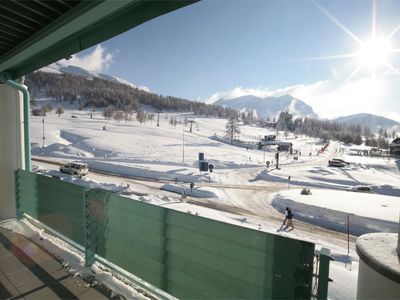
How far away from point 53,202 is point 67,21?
3088 mm

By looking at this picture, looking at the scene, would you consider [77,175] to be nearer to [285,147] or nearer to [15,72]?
[15,72]

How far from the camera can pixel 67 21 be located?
2986 millimetres

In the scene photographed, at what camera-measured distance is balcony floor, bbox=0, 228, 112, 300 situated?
319cm

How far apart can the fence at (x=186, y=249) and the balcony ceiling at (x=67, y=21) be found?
210 centimetres

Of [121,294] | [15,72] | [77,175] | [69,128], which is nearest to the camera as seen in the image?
[121,294]

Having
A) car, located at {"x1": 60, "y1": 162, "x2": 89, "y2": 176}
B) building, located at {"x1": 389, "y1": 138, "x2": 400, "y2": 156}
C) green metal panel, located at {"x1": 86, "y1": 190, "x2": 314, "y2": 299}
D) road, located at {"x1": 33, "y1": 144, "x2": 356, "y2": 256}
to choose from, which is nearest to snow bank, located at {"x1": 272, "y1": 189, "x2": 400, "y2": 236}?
road, located at {"x1": 33, "y1": 144, "x2": 356, "y2": 256}

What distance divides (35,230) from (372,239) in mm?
5491

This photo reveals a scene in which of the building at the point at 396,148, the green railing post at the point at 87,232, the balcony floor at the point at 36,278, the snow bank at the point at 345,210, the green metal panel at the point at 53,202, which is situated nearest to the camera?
the balcony floor at the point at 36,278

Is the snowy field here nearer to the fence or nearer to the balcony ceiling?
the fence

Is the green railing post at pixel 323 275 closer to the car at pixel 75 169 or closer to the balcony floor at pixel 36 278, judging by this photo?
the balcony floor at pixel 36 278

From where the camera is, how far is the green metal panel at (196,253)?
2.15 metres

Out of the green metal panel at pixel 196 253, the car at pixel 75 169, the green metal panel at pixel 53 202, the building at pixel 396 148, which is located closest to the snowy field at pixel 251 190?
the car at pixel 75 169

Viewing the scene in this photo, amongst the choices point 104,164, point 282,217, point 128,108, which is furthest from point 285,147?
point 128,108

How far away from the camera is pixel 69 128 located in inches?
3113
